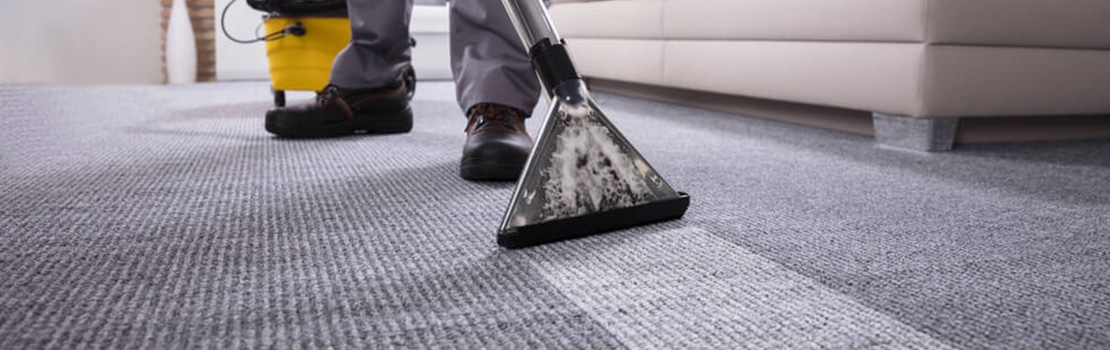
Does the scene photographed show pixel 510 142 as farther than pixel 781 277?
Yes

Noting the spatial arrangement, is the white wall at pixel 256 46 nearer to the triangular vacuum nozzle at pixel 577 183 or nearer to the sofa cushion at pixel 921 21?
the sofa cushion at pixel 921 21

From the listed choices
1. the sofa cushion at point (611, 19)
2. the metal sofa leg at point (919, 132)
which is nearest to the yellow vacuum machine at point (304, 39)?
the sofa cushion at point (611, 19)

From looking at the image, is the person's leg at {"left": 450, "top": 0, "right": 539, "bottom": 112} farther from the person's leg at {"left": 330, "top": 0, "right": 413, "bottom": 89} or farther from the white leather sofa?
the white leather sofa

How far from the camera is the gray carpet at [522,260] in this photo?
43 centimetres

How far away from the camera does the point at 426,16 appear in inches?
126

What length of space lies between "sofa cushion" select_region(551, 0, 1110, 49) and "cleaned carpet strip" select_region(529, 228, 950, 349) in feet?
2.35

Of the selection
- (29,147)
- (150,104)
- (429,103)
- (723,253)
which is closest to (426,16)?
(429,103)

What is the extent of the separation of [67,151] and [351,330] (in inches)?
36.1

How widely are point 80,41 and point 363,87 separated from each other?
98.1 inches

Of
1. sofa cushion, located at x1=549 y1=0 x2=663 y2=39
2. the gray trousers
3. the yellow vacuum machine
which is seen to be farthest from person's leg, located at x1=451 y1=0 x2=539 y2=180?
sofa cushion, located at x1=549 y1=0 x2=663 y2=39

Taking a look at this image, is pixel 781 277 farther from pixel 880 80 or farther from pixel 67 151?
pixel 67 151

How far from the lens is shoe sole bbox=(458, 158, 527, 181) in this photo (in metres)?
0.89

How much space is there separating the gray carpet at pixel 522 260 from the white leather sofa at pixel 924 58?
15 centimetres

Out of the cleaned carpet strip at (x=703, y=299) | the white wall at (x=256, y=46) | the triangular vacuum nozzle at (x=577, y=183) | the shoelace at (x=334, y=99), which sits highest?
the triangular vacuum nozzle at (x=577, y=183)
